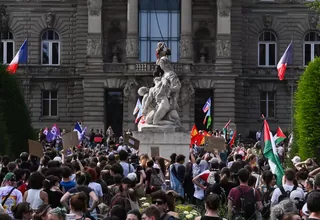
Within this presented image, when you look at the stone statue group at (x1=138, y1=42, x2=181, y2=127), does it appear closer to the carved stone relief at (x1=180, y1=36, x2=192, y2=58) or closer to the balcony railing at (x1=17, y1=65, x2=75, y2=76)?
the carved stone relief at (x1=180, y1=36, x2=192, y2=58)

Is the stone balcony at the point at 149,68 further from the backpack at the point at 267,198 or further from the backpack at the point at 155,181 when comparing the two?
the backpack at the point at 267,198

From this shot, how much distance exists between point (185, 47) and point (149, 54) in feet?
9.11

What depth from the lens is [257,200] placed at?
18.0 m

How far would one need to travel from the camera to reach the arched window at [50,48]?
7562cm

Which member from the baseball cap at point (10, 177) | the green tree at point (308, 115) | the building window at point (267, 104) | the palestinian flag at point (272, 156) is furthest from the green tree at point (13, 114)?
the building window at point (267, 104)

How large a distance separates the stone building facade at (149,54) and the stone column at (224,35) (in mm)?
70

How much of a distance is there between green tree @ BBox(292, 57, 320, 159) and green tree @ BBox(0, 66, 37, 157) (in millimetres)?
10536

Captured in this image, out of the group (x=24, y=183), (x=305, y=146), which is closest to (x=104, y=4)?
(x=305, y=146)

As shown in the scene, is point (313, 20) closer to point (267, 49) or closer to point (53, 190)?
point (267, 49)

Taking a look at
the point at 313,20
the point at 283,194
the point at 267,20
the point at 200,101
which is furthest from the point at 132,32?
the point at 283,194

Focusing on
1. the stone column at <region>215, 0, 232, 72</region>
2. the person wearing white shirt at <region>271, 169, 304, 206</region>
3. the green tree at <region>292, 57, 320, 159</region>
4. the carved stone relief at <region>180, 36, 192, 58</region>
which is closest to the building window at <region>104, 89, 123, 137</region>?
the carved stone relief at <region>180, 36, 192, 58</region>

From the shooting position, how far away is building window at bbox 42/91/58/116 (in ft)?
248

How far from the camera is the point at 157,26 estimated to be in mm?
71625

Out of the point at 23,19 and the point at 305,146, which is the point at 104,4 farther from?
the point at 305,146
